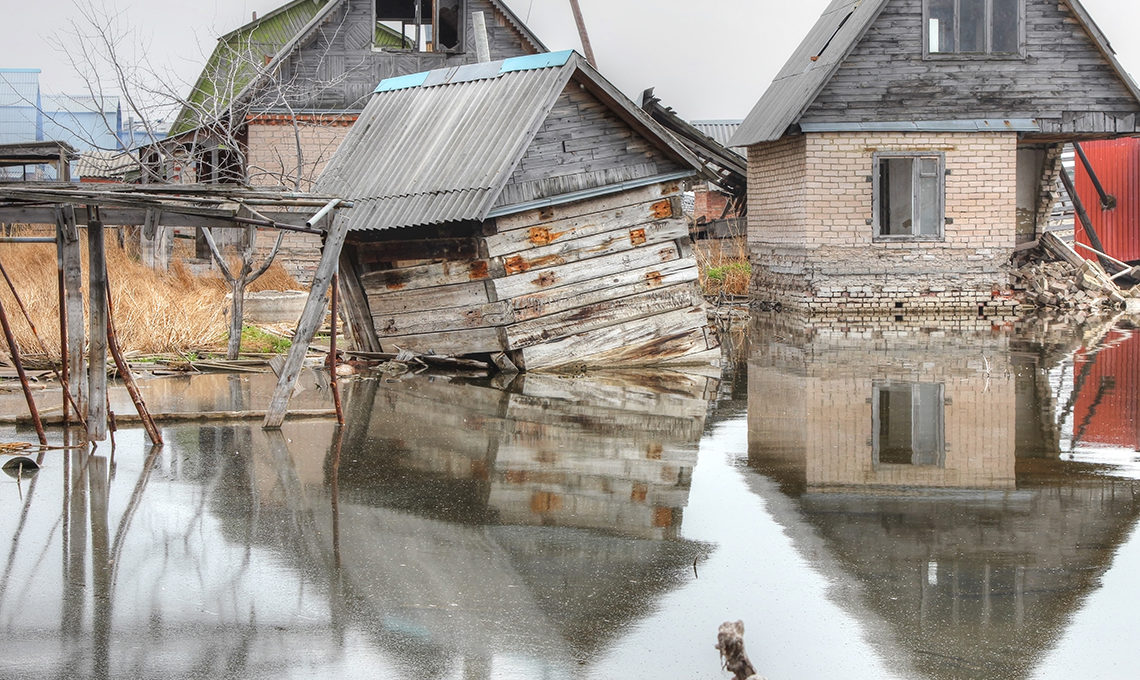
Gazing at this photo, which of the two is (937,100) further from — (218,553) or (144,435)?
(218,553)

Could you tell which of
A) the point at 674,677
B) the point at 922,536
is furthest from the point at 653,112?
the point at 674,677

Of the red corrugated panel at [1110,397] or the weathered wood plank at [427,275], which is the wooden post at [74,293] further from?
the red corrugated panel at [1110,397]

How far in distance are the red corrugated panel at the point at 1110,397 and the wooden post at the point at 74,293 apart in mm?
7727

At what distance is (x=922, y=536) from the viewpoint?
→ 6.72 metres

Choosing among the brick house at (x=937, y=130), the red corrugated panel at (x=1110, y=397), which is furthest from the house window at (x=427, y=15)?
the red corrugated panel at (x=1110, y=397)

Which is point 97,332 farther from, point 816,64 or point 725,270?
point 725,270

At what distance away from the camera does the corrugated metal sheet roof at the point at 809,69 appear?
2102 centimetres

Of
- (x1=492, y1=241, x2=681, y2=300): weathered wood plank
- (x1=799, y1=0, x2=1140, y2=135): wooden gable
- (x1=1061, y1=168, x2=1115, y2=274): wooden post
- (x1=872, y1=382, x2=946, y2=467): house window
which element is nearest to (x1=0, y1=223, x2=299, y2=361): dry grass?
(x1=492, y1=241, x2=681, y2=300): weathered wood plank

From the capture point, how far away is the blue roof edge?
45.0 feet

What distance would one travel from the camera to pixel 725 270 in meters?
26.6

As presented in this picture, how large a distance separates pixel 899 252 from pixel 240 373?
41.3 feet

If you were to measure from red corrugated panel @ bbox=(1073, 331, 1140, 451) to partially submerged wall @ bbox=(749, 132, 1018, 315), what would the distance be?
5.28 meters

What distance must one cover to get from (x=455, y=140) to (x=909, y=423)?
6186 millimetres

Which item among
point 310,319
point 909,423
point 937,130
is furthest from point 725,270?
point 310,319
